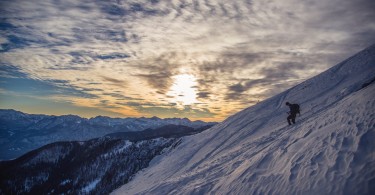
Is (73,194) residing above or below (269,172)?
below

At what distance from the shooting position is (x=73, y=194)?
129625 mm

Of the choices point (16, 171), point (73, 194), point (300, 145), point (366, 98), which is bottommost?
point (73, 194)

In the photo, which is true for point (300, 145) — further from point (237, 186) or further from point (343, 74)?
point (343, 74)

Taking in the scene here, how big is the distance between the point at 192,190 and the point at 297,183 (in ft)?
25.9

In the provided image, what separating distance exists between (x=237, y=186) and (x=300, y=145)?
170 inches

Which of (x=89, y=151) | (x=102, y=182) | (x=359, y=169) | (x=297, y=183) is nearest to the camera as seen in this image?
(x=359, y=169)

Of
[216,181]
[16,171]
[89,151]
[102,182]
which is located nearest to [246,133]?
[216,181]

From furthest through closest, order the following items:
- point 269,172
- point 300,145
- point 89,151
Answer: point 89,151, point 300,145, point 269,172

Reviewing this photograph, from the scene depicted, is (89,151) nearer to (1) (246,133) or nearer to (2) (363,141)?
(1) (246,133)

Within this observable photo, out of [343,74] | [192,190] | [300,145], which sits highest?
[343,74]

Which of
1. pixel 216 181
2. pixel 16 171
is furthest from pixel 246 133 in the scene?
pixel 16 171

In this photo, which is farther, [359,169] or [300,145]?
[300,145]

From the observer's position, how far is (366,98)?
1500 cm

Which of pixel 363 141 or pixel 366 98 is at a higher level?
pixel 366 98
